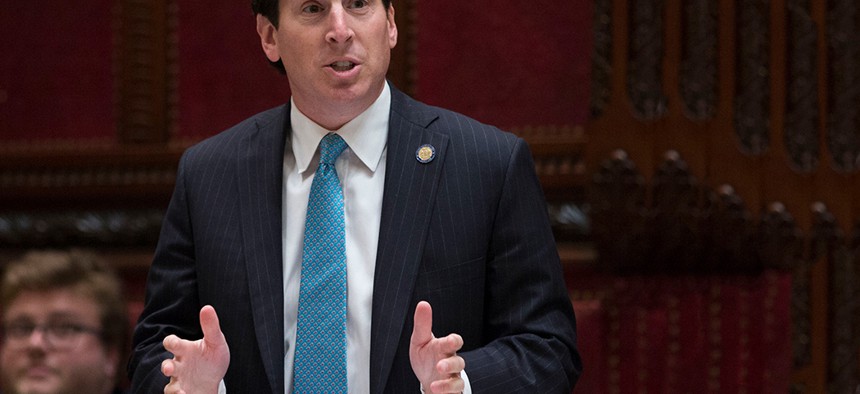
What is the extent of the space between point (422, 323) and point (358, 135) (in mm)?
336

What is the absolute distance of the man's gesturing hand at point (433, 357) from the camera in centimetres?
143

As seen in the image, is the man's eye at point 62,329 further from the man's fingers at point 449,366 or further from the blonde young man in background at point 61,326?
the man's fingers at point 449,366

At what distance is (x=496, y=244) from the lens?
163 centimetres

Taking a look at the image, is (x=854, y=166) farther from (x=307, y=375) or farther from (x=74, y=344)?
(x=74, y=344)

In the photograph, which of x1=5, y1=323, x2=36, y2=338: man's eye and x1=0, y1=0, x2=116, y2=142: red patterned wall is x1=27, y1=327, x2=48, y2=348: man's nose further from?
x1=0, y1=0, x2=116, y2=142: red patterned wall

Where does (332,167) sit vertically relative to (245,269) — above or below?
above

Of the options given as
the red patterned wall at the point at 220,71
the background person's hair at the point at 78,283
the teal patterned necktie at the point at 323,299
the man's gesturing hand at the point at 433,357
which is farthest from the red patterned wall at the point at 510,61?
the man's gesturing hand at the point at 433,357

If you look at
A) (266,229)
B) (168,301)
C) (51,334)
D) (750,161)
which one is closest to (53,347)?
(51,334)

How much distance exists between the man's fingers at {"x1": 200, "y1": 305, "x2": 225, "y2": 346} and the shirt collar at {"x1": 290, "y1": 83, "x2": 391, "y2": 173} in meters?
0.28

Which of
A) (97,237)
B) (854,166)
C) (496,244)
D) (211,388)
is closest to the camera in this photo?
(211,388)

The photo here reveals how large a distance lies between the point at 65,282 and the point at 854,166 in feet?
4.92

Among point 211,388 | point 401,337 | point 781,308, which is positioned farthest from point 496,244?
point 781,308

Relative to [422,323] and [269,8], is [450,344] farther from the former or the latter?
[269,8]

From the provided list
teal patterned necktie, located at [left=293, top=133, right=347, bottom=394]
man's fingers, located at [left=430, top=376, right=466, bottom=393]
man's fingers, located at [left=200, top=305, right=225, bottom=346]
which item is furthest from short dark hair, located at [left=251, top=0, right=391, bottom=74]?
man's fingers, located at [left=430, top=376, right=466, bottom=393]
